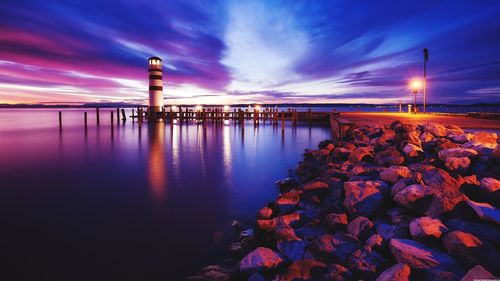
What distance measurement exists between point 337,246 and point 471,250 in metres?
1.22

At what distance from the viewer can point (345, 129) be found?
12203mm

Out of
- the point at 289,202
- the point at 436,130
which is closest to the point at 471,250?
the point at 289,202

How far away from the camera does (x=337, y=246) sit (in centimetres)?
333

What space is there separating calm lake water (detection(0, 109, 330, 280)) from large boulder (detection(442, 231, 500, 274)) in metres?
3.04

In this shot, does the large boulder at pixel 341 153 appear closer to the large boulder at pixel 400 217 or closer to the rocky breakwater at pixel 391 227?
the rocky breakwater at pixel 391 227

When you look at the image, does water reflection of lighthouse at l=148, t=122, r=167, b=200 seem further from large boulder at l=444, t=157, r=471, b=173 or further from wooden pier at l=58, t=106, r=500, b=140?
wooden pier at l=58, t=106, r=500, b=140

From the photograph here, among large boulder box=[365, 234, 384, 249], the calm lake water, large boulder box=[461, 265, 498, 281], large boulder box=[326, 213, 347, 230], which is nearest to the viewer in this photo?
large boulder box=[461, 265, 498, 281]

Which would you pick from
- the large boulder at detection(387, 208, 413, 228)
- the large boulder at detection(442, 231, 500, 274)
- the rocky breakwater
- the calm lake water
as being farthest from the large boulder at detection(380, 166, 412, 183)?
the calm lake water

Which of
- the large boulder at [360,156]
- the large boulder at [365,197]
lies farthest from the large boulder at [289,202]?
the large boulder at [360,156]

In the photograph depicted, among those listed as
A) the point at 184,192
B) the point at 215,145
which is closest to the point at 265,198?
the point at 184,192

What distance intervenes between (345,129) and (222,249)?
29.3 feet

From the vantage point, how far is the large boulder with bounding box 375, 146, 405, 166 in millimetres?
5625

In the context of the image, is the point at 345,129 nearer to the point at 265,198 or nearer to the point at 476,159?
the point at 265,198

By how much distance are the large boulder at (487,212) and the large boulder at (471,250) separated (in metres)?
0.53
